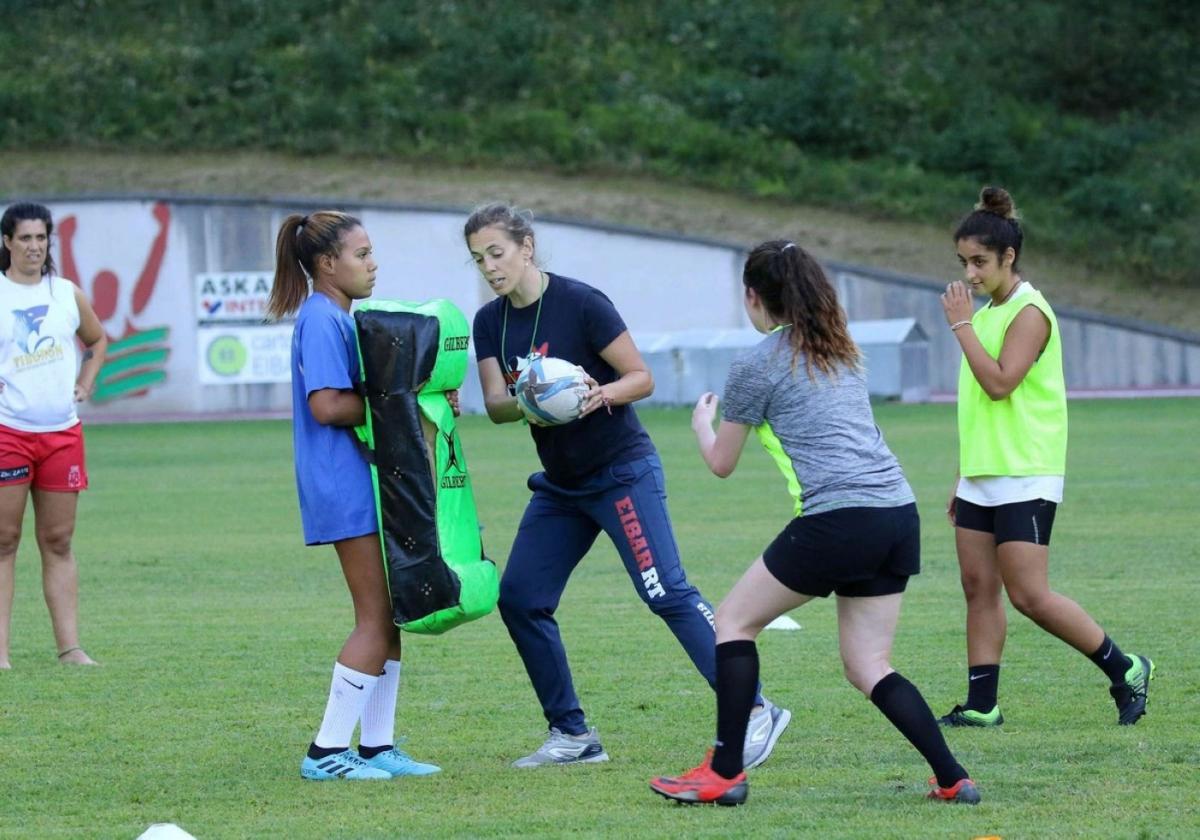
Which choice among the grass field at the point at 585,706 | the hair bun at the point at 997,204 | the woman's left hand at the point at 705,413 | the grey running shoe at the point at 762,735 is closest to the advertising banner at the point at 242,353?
the grass field at the point at 585,706

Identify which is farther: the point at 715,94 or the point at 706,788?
the point at 715,94

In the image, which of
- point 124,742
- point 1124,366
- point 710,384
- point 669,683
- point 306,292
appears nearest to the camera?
point 306,292

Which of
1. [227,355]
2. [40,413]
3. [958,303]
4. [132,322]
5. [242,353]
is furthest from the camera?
[132,322]

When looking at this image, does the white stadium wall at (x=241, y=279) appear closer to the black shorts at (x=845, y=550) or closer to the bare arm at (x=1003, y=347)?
the bare arm at (x=1003, y=347)

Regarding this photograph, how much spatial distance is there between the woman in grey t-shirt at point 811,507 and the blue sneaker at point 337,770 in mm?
1062

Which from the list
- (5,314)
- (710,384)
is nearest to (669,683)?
(5,314)

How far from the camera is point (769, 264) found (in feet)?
17.5

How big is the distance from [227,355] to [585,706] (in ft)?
104

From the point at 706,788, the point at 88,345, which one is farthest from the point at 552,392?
the point at 88,345

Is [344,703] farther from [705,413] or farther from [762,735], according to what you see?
[705,413]

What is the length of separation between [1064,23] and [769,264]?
42.5 meters

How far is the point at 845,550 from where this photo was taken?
517 cm

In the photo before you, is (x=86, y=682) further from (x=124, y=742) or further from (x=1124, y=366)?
(x=1124, y=366)

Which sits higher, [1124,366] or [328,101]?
[328,101]
